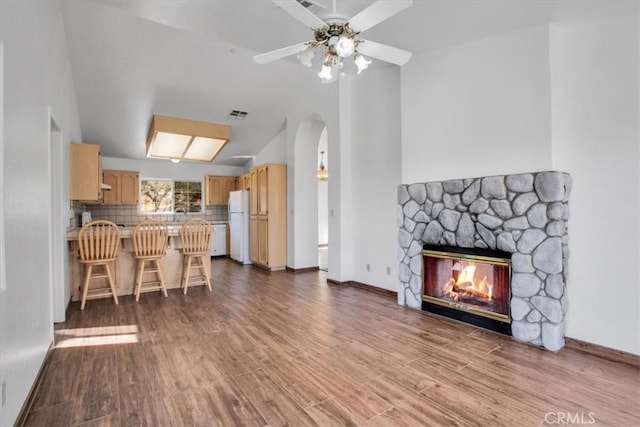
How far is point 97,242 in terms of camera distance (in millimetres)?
3955

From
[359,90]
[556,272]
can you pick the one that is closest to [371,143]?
[359,90]

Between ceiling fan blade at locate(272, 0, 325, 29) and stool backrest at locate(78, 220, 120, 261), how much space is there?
347cm

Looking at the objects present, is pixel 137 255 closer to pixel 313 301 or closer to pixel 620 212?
pixel 313 301

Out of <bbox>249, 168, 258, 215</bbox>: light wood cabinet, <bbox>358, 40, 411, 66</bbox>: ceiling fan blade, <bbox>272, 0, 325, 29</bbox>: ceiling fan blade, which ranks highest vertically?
<bbox>272, 0, 325, 29</bbox>: ceiling fan blade

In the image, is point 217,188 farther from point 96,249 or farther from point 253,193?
point 96,249

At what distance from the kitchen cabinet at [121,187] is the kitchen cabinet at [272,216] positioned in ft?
10.9

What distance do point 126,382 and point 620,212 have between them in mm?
3835

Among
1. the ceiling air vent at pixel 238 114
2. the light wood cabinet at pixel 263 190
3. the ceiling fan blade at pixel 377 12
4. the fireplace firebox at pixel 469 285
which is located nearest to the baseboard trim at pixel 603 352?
the fireplace firebox at pixel 469 285

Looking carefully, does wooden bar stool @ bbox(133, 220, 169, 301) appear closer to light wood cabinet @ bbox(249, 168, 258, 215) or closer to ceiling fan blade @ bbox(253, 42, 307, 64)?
light wood cabinet @ bbox(249, 168, 258, 215)

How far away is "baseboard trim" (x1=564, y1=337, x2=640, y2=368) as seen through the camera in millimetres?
2459

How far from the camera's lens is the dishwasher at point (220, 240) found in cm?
816

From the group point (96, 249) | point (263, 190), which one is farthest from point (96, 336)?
point (263, 190)

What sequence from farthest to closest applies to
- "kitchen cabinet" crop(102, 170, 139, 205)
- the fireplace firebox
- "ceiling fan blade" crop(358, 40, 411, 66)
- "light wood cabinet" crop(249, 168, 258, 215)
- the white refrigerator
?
"kitchen cabinet" crop(102, 170, 139, 205)
the white refrigerator
"light wood cabinet" crop(249, 168, 258, 215)
the fireplace firebox
"ceiling fan blade" crop(358, 40, 411, 66)

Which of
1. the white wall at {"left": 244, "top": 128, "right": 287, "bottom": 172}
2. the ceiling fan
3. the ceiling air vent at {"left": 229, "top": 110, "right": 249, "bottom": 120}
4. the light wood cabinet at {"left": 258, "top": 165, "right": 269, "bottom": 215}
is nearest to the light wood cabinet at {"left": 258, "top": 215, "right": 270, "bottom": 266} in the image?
the light wood cabinet at {"left": 258, "top": 165, "right": 269, "bottom": 215}
